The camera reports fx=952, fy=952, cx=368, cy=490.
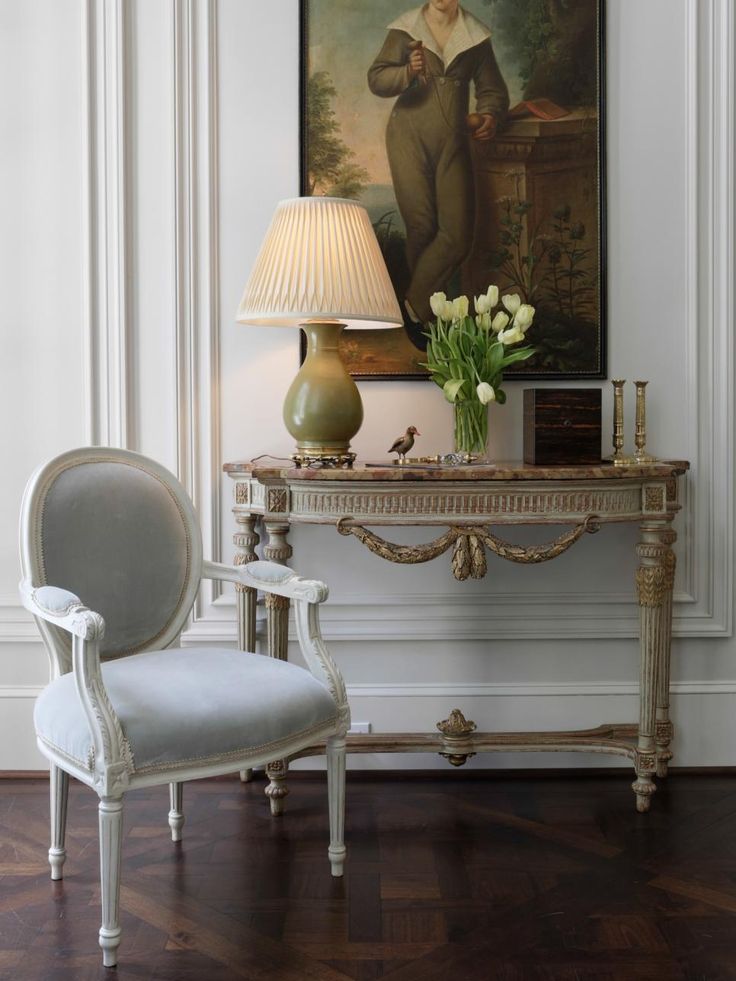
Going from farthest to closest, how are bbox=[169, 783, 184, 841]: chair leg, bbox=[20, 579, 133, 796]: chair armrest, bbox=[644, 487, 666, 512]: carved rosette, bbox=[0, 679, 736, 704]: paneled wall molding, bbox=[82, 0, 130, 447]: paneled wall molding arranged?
bbox=[0, 679, 736, 704]: paneled wall molding → bbox=[82, 0, 130, 447]: paneled wall molding → bbox=[644, 487, 666, 512]: carved rosette → bbox=[169, 783, 184, 841]: chair leg → bbox=[20, 579, 133, 796]: chair armrest

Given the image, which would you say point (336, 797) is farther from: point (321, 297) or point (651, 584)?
point (321, 297)

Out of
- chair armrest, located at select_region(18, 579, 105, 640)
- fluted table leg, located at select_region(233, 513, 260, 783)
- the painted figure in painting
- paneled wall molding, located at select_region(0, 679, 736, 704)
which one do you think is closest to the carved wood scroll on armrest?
fluted table leg, located at select_region(233, 513, 260, 783)

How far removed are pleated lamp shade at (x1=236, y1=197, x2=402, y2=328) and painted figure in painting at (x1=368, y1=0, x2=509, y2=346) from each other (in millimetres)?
387

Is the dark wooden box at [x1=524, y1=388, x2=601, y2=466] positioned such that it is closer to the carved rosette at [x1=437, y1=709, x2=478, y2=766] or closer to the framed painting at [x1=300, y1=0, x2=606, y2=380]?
the framed painting at [x1=300, y1=0, x2=606, y2=380]

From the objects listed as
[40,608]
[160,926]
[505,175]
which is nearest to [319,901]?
[160,926]

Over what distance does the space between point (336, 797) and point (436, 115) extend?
1.98 meters

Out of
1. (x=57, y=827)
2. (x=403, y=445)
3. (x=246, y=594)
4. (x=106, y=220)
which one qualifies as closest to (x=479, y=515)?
(x=403, y=445)

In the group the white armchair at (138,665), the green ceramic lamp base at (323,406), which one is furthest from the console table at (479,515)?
the white armchair at (138,665)

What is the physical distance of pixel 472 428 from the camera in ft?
8.83

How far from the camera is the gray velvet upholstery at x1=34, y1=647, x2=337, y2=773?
6.12 ft

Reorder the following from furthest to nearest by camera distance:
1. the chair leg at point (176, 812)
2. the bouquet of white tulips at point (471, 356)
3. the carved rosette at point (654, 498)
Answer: the bouquet of white tulips at point (471, 356) → the carved rosette at point (654, 498) → the chair leg at point (176, 812)

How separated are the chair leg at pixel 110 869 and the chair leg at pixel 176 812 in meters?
0.55

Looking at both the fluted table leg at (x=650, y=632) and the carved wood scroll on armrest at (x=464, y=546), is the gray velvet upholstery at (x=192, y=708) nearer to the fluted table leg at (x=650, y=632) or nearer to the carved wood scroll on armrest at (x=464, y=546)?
the carved wood scroll on armrest at (x=464, y=546)

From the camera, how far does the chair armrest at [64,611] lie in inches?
72.1
